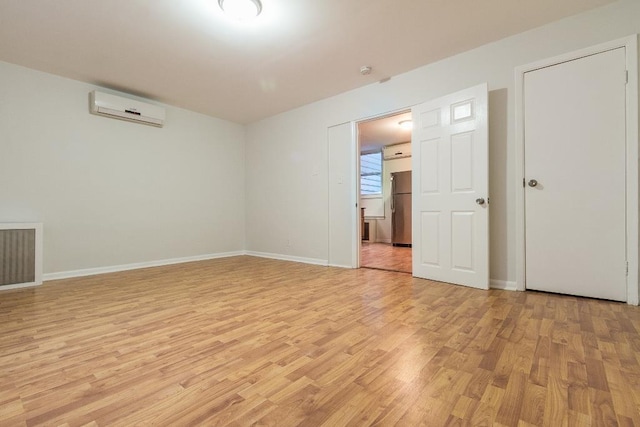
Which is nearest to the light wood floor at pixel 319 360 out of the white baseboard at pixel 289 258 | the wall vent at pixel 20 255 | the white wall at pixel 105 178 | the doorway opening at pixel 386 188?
the wall vent at pixel 20 255

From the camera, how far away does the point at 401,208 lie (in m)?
6.85

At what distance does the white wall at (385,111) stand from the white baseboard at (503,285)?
0.14 ft

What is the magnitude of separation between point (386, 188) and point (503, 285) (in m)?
4.65

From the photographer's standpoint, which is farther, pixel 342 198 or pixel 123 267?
pixel 342 198

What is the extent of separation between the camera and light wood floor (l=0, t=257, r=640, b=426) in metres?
1.10

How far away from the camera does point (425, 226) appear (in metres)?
3.34

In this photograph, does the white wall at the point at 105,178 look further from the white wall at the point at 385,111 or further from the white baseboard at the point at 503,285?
the white baseboard at the point at 503,285

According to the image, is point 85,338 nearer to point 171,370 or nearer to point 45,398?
point 45,398

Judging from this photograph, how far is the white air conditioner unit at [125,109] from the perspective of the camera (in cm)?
371

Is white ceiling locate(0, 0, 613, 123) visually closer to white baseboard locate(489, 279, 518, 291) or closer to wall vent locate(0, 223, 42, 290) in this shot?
wall vent locate(0, 223, 42, 290)

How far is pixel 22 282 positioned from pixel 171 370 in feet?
10.1

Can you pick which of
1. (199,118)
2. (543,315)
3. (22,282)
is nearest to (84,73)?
(199,118)

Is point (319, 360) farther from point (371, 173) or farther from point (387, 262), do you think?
point (371, 173)

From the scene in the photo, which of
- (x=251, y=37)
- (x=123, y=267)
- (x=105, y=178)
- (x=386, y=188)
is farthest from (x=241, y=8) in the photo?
(x=386, y=188)
